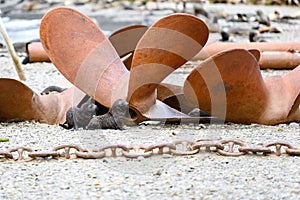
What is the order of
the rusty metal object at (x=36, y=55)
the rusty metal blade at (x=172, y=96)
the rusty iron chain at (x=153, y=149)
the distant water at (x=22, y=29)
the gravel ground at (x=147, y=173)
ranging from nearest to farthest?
the gravel ground at (x=147, y=173) → the rusty iron chain at (x=153, y=149) → the rusty metal blade at (x=172, y=96) → the rusty metal object at (x=36, y=55) → the distant water at (x=22, y=29)

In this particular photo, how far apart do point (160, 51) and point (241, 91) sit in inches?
13.3

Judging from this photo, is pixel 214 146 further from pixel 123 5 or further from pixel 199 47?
pixel 123 5

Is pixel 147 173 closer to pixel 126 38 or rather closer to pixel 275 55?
pixel 126 38

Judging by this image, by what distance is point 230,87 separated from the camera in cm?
297

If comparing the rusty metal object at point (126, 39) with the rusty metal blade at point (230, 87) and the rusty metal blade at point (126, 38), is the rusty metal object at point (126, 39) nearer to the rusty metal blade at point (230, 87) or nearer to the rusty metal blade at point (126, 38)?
the rusty metal blade at point (126, 38)

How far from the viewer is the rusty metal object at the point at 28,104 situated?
3031 millimetres

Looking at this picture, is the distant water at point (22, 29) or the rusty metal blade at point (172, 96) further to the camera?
the distant water at point (22, 29)

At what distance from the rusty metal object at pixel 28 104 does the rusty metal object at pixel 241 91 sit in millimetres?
518

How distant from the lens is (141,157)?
2.44 meters

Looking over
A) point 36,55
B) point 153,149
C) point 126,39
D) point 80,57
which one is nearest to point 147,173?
point 153,149

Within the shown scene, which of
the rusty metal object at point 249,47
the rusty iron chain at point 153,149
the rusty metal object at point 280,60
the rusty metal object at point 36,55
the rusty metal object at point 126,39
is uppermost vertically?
the rusty metal object at point 126,39

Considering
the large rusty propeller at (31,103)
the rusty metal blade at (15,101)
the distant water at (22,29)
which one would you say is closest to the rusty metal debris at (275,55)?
the large rusty propeller at (31,103)

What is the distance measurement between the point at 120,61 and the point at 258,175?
3.44ft

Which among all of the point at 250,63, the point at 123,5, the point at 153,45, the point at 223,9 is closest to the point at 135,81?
the point at 153,45
